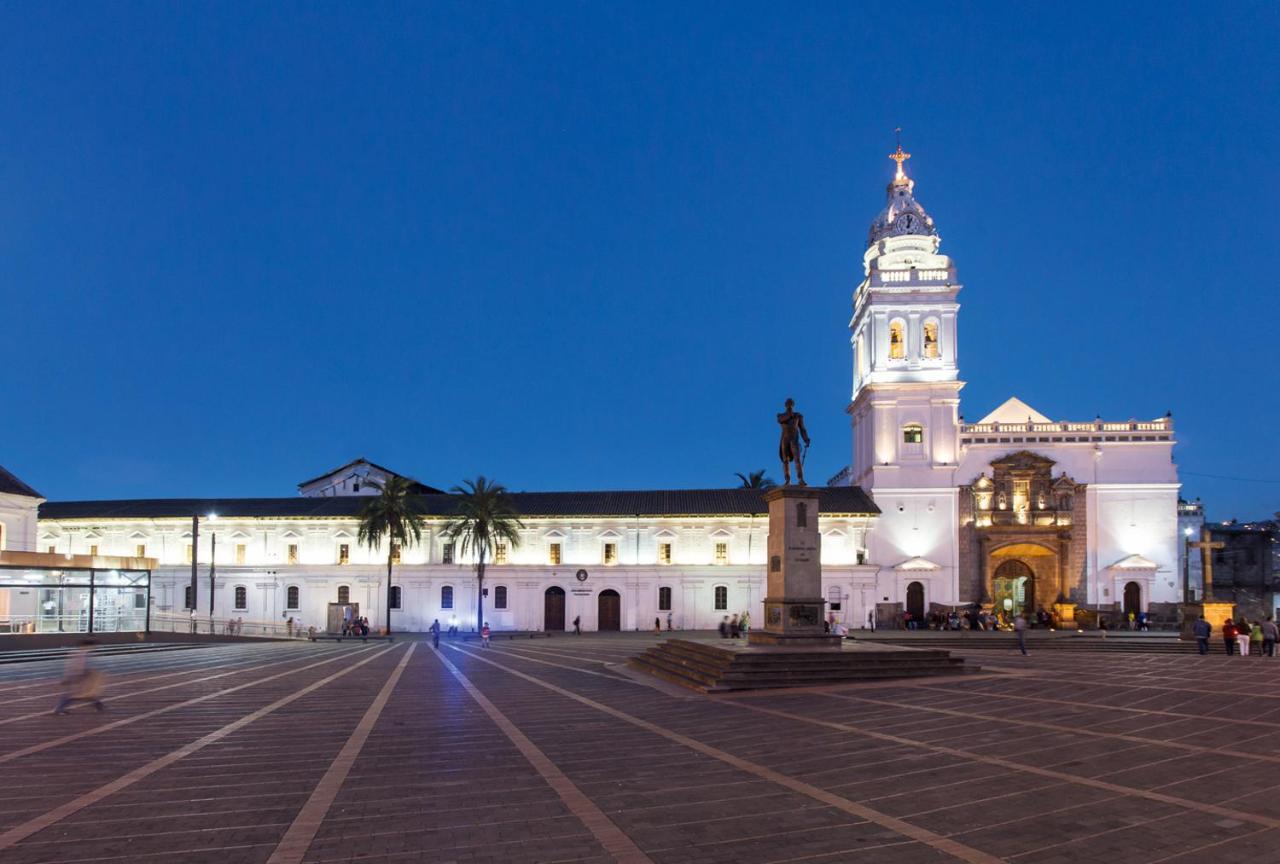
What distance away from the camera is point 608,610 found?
185 feet

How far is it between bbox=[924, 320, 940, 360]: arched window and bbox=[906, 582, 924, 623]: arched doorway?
1486cm

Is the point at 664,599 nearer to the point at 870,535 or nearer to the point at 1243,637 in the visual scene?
the point at 870,535

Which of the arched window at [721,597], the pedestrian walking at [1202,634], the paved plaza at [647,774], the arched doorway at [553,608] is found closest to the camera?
the paved plaza at [647,774]

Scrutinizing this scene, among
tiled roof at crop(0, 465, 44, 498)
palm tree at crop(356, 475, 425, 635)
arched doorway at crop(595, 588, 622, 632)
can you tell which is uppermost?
tiled roof at crop(0, 465, 44, 498)

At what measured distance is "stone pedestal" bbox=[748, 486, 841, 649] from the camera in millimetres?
24312

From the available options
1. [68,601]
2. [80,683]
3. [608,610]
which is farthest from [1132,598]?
[68,601]

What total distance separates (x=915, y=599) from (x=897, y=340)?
1696 cm

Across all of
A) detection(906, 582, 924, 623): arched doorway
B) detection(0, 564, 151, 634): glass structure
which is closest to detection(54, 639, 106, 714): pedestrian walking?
detection(0, 564, 151, 634): glass structure

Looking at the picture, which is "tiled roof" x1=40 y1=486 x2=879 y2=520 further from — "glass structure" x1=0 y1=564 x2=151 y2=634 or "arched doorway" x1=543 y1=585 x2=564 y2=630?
"glass structure" x1=0 y1=564 x2=151 y2=634

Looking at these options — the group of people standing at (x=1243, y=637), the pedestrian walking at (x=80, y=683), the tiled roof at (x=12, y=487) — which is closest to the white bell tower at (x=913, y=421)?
the group of people standing at (x=1243, y=637)

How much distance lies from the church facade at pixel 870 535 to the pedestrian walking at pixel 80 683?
Answer: 39734mm

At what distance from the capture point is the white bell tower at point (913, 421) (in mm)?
54750

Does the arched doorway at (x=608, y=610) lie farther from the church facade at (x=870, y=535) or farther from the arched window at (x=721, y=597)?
the arched window at (x=721, y=597)

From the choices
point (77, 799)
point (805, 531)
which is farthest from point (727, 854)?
point (805, 531)
